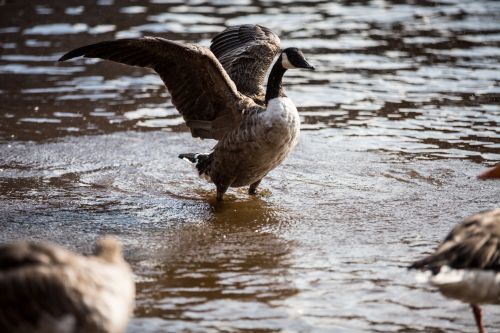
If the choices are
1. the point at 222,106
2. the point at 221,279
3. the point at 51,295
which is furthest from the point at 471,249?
the point at 222,106

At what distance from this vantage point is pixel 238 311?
5.16 m

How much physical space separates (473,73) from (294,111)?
4.45 metres

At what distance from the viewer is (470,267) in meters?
4.58

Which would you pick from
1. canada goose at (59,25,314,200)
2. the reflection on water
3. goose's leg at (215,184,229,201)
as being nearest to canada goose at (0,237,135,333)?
the reflection on water

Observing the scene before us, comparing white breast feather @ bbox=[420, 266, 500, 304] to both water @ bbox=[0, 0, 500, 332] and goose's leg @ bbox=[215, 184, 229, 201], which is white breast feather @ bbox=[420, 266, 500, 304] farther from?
goose's leg @ bbox=[215, 184, 229, 201]

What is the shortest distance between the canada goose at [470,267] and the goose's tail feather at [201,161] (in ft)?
11.2

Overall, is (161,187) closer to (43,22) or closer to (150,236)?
(150,236)

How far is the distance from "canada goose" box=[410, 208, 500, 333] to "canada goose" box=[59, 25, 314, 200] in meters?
2.76

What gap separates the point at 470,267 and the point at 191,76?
3767 mm

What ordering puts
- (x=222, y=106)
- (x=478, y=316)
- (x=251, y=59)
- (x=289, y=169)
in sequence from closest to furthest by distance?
1. (x=478, y=316)
2. (x=222, y=106)
3. (x=289, y=169)
4. (x=251, y=59)

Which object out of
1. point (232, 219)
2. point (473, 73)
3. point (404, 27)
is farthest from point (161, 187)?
point (404, 27)

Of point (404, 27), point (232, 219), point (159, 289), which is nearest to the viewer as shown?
point (159, 289)

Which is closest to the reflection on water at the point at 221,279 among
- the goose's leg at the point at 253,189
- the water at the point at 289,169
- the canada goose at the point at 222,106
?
the water at the point at 289,169

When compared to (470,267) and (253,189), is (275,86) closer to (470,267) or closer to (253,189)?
(253,189)
